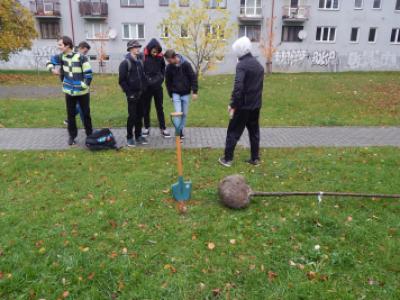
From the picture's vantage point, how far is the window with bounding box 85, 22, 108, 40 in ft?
108

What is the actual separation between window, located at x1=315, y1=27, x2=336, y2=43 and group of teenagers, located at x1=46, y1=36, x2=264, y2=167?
30.4 metres

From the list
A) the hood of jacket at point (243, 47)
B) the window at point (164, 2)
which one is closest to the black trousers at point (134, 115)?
the hood of jacket at point (243, 47)

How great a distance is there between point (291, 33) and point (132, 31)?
1486 centimetres

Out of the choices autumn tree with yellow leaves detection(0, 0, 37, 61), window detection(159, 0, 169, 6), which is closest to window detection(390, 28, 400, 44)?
window detection(159, 0, 169, 6)

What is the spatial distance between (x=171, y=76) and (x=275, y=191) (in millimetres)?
3429

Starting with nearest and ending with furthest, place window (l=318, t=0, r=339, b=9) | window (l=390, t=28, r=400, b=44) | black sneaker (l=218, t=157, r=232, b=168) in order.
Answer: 1. black sneaker (l=218, t=157, r=232, b=168)
2. window (l=318, t=0, r=339, b=9)
3. window (l=390, t=28, r=400, b=44)

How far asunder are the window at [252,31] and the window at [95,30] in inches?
494

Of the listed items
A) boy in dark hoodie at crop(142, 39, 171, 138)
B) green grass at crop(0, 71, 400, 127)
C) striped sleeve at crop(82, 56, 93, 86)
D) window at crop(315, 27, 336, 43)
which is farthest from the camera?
window at crop(315, 27, 336, 43)

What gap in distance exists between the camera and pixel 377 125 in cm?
975

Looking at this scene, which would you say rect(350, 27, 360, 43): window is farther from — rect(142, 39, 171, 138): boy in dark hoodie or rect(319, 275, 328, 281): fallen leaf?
rect(319, 275, 328, 281): fallen leaf

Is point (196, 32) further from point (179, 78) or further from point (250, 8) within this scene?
point (250, 8)

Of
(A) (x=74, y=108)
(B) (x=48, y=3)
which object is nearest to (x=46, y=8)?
(B) (x=48, y=3)

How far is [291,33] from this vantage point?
34.3 m

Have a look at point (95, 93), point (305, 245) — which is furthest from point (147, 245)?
point (95, 93)
